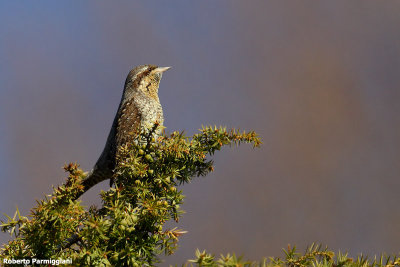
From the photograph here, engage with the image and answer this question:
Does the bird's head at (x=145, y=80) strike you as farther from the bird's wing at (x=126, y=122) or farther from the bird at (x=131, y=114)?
the bird's wing at (x=126, y=122)

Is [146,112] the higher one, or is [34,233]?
[146,112]

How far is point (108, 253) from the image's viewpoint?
136 inches

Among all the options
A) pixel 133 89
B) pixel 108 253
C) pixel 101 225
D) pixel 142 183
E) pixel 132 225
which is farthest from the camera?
→ pixel 133 89

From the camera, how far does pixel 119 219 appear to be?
3.48 m

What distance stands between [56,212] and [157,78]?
476cm

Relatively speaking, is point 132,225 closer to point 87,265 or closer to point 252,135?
point 87,265

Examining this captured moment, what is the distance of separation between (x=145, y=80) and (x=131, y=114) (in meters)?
0.96

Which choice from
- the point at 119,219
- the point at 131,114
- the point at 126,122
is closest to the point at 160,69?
the point at 131,114

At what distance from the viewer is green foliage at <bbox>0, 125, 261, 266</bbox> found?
345 centimetres

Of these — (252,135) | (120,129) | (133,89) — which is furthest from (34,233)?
(133,89)

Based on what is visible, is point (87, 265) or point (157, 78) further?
point (157, 78)

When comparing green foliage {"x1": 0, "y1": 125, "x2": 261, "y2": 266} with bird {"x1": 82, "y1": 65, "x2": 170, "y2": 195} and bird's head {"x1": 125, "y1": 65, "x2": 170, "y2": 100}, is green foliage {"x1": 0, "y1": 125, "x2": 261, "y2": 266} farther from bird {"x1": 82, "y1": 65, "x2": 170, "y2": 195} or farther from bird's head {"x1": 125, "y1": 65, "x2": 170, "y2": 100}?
bird's head {"x1": 125, "y1": 65, "x2": 170, "y2": 100}

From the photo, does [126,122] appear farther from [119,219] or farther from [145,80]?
[119,219]

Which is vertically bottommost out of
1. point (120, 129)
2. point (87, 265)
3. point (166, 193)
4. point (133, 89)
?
point (87, 265)
